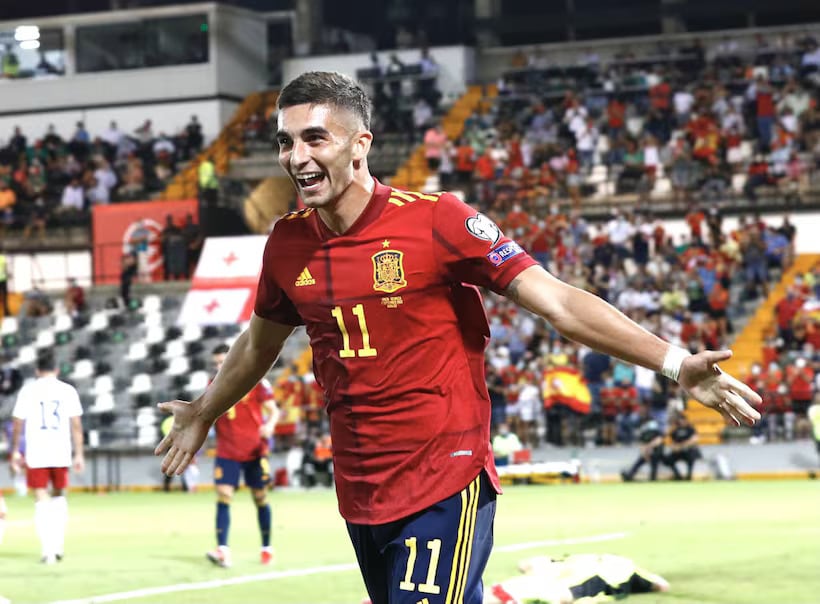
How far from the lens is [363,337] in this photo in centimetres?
561

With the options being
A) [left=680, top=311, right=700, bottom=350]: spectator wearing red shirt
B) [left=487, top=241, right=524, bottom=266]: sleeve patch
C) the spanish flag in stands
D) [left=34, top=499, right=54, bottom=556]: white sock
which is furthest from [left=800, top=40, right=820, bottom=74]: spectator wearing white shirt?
[left=487, top=241, right=524, bottom=266]: sleeve patch

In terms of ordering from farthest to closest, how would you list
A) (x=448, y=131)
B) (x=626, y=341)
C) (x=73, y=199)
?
(x=73, y=199) → (x=448, y=131) → (x=626, y=341)

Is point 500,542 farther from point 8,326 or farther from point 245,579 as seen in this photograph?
point 8,326

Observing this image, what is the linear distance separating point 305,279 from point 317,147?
1.72ft

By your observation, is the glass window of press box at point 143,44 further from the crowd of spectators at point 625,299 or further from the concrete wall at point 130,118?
the crowd of spectators at point 625,299

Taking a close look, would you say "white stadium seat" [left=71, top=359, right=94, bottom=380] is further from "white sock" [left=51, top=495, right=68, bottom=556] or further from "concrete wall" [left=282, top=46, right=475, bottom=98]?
"white sock" [left=51, top=495, right=68, bottom=556]

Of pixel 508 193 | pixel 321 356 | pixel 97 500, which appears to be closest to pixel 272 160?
pixel 508 193

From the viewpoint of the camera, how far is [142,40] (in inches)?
1831

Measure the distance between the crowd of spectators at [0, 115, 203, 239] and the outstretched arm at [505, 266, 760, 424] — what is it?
38.0 m

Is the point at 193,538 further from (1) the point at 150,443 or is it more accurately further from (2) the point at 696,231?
(2) the point at 696,231

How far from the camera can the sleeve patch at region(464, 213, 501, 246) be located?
5523 mm

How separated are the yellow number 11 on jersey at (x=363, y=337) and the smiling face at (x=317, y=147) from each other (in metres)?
0.38

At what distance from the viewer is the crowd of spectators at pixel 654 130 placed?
36219mm

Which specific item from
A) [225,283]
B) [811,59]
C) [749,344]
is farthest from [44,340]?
[811,59]
